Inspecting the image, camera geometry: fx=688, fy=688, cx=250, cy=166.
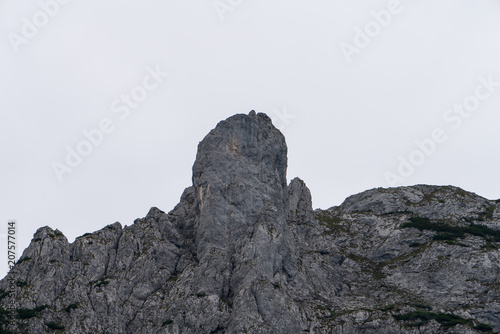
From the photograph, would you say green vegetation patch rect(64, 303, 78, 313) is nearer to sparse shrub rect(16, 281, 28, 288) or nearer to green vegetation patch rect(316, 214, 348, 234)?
sparse shrub rect(16, 281, 28, 288)

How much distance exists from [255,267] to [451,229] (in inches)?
1983

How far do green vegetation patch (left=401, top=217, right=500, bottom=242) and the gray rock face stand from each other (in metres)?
0.22

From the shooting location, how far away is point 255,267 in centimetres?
11481

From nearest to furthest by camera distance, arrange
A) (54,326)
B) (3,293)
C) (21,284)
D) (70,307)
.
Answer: (54,326), (70,307), (3,293), (21,284)

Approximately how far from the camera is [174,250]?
408ft

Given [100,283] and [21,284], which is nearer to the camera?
[21,284]

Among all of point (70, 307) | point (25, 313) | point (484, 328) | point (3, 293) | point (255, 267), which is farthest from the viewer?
point (255, 267)

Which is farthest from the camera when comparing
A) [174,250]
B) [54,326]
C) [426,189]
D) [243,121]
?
[426,189]

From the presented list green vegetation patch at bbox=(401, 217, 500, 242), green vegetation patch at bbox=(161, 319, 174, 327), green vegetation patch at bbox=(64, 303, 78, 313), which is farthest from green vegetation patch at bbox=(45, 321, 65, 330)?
green vegetation patch at bbox=(401, 217, 500, 242)

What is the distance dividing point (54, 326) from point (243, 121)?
177ft

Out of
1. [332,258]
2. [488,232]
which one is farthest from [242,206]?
[488,232]

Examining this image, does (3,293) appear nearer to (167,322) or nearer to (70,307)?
(70,307)

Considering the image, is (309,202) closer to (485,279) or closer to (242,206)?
(242,206)

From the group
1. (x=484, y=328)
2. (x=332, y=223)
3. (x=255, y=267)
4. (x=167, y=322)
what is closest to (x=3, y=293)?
(x=167, y=322)
